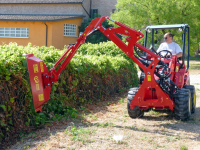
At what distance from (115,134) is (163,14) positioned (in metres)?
16.0

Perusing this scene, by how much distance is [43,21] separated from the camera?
2264 centimetres

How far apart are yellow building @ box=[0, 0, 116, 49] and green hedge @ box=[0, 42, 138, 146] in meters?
13.2

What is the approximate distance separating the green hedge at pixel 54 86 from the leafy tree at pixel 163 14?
1002 cm

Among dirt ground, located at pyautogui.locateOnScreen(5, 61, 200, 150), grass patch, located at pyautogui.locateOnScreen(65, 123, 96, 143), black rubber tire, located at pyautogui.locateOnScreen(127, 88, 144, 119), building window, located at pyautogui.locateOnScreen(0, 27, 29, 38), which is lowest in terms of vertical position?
dirt ground, located at pyautogui.locateOnScreen(5, 61, 200, 150)

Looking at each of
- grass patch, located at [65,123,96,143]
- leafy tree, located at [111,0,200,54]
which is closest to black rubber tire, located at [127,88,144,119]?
grass patch, located at [65,123,96,143]

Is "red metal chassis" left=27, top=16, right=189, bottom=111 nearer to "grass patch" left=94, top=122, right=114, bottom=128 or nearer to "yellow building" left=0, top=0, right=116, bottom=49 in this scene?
"grass patch" left=94, top=122, right=114, bottom=128

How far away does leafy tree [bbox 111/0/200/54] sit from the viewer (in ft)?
65.1

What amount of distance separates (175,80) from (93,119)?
89.1 inches

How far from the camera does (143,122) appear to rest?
646 cm

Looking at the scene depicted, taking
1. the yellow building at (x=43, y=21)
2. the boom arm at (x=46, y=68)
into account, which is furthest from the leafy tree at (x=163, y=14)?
the boom arm at (x=46, y=68)

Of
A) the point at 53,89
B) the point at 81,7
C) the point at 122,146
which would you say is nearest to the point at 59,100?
the point at 53,89

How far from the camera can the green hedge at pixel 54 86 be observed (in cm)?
509

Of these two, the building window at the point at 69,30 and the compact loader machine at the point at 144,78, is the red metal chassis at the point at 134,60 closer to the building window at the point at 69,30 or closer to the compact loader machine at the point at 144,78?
the compact loader machine at the point at 144,78

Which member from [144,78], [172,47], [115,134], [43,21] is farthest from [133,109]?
[43,21]
